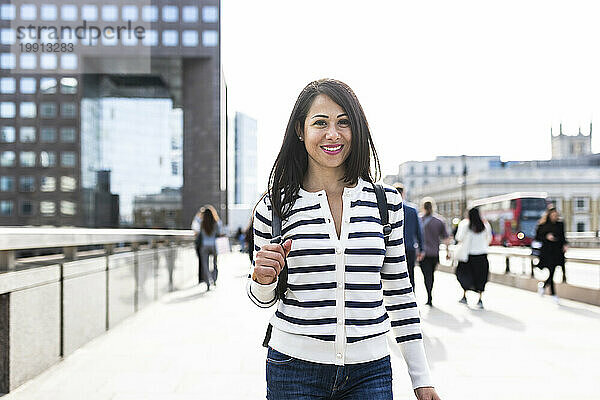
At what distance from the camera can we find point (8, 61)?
54594 mm

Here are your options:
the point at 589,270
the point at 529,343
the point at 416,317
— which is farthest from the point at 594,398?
the point at 589,270

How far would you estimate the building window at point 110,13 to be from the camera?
51.7m

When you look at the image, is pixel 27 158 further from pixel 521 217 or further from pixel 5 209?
pixel 521 217

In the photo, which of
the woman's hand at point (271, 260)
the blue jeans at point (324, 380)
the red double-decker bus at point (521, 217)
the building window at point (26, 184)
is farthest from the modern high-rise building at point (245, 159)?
the woman's hand at point (271, 260)

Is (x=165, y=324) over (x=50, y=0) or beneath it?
beneath

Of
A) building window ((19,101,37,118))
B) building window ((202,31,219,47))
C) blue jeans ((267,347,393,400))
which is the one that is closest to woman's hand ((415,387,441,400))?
blue jeans ((267,347,393,400))

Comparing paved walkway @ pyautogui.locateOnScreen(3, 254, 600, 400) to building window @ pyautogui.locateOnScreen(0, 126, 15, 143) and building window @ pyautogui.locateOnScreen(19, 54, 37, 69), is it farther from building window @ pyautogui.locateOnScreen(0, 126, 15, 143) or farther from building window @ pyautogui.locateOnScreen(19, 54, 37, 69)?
building window @ pyautogui.locateOnScreen(0, 126, 15, 143)

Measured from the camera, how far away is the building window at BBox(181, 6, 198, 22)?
56844 mm

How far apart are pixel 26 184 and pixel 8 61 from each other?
46.5 feet

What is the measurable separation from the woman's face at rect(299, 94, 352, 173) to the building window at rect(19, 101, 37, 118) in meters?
65.8

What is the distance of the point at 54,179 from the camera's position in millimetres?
64750

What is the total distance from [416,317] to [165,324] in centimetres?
728

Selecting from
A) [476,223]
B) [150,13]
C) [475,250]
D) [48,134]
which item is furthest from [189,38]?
[475,250]

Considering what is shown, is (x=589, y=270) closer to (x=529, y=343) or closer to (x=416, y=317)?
(x=529, y=343)
